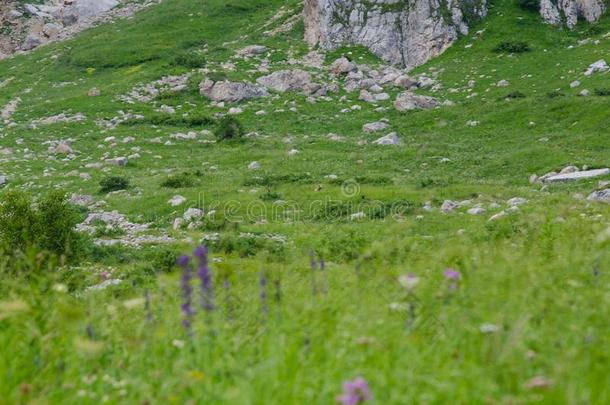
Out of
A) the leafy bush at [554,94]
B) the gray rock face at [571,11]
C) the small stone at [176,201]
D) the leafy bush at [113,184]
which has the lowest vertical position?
the leafy bush at [554,94]

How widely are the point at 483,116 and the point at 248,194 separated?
15.5 meters

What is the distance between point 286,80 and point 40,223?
2951 cm

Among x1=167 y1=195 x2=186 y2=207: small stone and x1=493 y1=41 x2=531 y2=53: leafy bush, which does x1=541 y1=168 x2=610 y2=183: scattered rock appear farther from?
x1=493 y1=41 x2=531 y2=53: leafy bush

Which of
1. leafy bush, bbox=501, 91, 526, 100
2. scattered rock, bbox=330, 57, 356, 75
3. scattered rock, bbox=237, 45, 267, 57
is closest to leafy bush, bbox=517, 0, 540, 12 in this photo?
scattered rock, bbox=330, 57, 356, 75

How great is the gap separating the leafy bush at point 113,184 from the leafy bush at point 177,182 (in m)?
1.68

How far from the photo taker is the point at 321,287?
216 inches

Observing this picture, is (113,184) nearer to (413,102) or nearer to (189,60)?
(413,102)

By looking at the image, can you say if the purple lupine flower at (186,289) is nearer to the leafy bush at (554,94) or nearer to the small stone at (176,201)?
the small stone at (176,201)

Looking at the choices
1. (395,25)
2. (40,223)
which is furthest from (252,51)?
(40,223)

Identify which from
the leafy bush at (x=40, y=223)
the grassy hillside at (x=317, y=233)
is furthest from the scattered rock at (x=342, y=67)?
the leafy bush at (x=40, y=223)

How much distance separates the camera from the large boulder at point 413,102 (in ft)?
119

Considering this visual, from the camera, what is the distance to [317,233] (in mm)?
15812

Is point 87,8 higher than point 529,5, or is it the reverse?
point 87,8

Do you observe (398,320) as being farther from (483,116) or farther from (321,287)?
(483,116)
